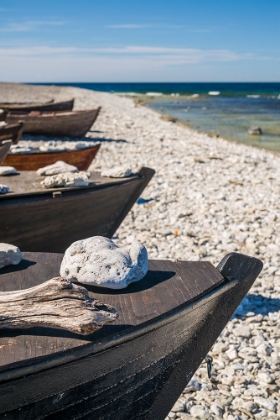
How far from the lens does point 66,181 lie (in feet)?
18.0

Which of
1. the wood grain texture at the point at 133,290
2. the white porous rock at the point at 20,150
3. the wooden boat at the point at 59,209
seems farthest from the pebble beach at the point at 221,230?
the white porous rock at the point at 20,150

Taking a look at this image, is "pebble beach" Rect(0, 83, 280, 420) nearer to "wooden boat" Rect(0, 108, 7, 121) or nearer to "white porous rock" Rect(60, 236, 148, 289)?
"white porous rock" Rect(60, 236, 148, 289)

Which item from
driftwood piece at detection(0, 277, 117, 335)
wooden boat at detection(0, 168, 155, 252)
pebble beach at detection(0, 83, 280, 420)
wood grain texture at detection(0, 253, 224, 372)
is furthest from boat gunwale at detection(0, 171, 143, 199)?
driftwood piece at detection(0, 277, 117, 335)

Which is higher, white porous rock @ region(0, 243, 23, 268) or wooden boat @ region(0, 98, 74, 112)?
wooden boat @ region(0, 98, 74, 112)

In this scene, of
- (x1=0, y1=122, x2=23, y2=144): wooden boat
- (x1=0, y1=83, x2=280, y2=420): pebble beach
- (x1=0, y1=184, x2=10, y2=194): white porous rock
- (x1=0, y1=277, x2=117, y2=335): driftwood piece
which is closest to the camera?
(x1=0, y1=277, x2=117, y2=335): driftwood piece

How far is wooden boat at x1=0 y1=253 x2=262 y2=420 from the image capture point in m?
2.17

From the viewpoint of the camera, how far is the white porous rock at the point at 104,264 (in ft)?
9.22

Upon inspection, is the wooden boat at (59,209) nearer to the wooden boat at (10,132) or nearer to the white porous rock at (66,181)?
the white porous rock at (66,181)

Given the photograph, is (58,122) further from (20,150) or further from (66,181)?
(66,181)

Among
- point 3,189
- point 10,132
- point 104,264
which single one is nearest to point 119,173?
point 3,189

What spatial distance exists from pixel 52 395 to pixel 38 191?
325 centimetres

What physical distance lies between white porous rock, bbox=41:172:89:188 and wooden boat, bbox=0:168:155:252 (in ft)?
0.22

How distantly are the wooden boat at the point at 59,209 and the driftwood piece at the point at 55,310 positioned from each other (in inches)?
106

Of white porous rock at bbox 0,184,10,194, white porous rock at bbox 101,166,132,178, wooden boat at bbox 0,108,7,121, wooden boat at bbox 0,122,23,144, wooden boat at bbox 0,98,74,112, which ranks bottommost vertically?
white porous rock at bbox 0,184,10,194
